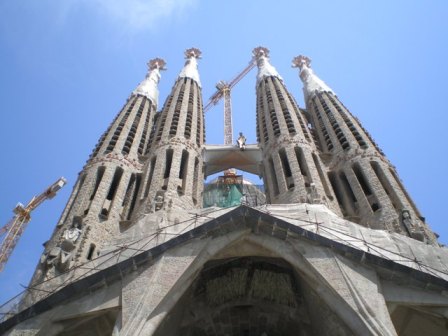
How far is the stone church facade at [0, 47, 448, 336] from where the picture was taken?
10.8 m

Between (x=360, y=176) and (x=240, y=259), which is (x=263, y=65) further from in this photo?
(x=240, y=259)

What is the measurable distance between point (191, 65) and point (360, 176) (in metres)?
20.1

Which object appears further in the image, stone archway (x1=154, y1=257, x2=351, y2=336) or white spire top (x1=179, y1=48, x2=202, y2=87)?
white spire top (x1=179, y1=48, x2=202, y2=87)

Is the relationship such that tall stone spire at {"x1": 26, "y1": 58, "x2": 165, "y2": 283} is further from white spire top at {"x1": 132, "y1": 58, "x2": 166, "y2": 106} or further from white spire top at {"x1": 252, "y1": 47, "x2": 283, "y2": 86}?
white spire top at {"x1": 252, "y1": 47, "x2": 283, "y2": 86}

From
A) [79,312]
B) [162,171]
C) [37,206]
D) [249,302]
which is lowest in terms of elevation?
[79,312]

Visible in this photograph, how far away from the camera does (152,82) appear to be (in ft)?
111

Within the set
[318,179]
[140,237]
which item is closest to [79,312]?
[140,237]

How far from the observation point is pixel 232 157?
28047 millimetres

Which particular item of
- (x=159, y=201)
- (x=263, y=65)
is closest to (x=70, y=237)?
(x=159, y=201)

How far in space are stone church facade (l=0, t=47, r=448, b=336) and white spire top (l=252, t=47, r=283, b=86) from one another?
13652 millimetres

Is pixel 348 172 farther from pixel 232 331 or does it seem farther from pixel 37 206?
pixel 37 206

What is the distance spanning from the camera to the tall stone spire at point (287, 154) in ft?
66.1

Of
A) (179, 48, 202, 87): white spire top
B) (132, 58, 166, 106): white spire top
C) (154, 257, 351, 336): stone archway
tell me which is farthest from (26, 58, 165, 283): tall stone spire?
(179, 48, 202, 87): white spire top

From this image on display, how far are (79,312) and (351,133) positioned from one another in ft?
57.0
